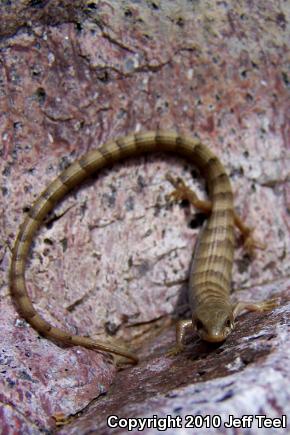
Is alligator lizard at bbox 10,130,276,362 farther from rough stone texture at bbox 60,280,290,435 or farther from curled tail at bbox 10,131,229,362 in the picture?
rough stone texture at bbox 60,280,290,435

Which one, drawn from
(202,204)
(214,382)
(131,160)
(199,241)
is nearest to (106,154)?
(131,160)

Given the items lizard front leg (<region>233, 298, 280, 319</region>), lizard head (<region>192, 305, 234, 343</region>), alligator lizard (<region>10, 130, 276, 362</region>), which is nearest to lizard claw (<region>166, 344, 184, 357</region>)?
alligator lizard (<region>10, 130, 276, 362</region>)

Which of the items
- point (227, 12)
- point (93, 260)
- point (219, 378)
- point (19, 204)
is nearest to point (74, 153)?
point (19, 204)

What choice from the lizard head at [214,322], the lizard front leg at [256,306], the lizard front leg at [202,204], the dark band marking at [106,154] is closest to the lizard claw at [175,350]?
the lizard head at [214,322]

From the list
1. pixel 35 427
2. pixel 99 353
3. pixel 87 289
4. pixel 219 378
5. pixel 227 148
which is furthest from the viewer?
pixel 227 148

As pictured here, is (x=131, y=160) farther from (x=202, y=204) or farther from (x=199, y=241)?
(x=199, y=241)

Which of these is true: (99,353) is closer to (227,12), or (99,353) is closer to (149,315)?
(149,315)
